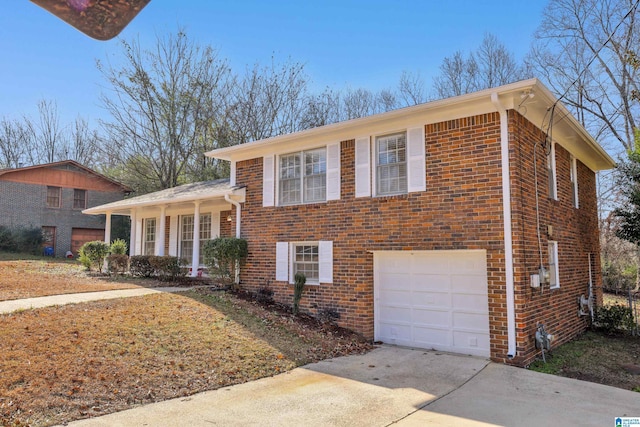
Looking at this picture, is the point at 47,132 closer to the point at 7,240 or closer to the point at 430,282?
the point at 7,240

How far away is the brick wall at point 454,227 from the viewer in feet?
25.3

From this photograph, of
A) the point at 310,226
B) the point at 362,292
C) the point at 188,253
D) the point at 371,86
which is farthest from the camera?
the point at 371,86

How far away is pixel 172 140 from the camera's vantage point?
25.4 metres

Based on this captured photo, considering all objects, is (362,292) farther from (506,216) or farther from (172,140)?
(172,140)

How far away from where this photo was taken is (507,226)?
760 centimetres

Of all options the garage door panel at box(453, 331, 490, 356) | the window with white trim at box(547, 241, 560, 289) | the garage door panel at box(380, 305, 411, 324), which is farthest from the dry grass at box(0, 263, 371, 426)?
the window with white trim at box(547, 241, 560, 289)

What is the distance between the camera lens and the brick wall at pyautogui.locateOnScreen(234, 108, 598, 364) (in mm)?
7707

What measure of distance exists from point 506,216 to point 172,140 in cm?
2187

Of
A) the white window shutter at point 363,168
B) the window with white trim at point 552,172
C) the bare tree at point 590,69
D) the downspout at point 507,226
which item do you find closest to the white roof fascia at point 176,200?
the white window shutter at point 363,168

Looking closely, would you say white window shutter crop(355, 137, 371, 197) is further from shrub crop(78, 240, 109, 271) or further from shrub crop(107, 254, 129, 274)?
shrub crop(78, 240, 109, 271)

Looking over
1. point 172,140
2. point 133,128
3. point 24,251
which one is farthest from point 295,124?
point 24,251

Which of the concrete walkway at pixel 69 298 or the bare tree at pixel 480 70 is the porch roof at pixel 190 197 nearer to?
the concrete walkway at pixel 69 298

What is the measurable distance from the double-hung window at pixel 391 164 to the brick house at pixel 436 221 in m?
0.02

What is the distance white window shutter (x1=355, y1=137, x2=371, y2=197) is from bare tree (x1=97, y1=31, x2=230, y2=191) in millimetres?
17895
